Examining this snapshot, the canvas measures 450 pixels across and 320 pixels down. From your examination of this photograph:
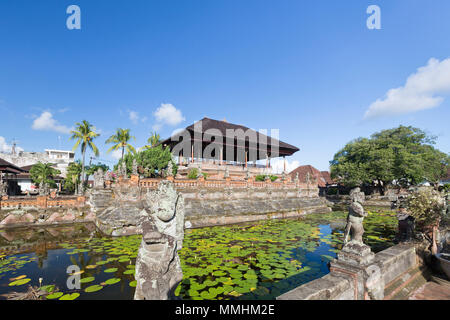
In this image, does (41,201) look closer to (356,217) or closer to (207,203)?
(207,203)

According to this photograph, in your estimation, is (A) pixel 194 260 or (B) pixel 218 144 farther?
(B) pixel 218 144

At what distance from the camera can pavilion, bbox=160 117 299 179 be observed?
60.6 feet

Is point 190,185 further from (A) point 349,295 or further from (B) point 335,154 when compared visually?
(B) point 335,154

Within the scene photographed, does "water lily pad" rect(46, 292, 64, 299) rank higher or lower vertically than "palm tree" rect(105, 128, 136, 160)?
lower

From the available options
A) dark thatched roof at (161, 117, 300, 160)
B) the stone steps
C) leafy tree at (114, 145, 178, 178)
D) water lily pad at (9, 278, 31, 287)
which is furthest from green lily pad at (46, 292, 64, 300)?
dark thatched roof at (161, 117, 300, 160)

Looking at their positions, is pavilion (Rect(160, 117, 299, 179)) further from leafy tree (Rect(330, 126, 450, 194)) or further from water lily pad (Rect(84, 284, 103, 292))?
water lily pad (Rect(84, 284, 103, 292))

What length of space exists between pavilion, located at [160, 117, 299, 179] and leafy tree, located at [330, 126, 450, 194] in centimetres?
966

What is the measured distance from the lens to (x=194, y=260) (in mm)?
6051

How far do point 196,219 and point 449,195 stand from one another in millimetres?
9712

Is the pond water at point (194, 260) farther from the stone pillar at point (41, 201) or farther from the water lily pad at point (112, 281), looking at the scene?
the stone pillar at point (41, 201)

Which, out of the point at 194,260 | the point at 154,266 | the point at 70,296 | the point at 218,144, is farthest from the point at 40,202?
the point at 218,144

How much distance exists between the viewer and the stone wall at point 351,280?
2.63m

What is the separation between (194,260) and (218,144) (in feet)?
48.5
